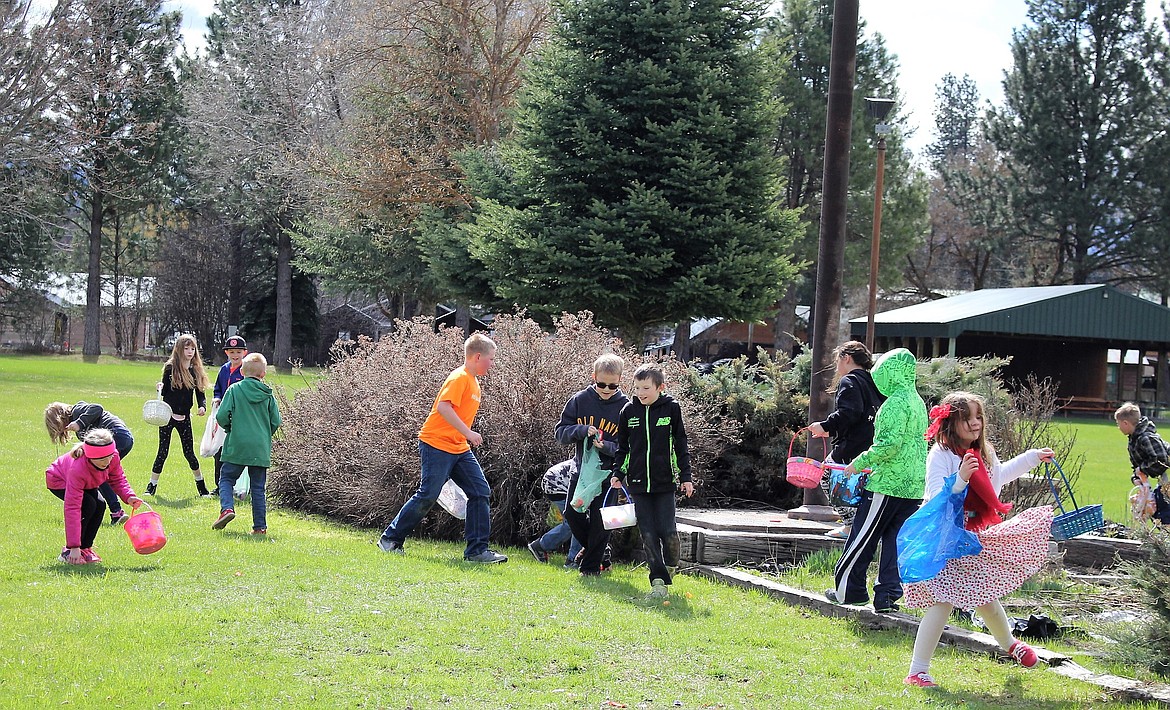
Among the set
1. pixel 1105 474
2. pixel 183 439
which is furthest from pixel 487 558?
pixel 1105 474

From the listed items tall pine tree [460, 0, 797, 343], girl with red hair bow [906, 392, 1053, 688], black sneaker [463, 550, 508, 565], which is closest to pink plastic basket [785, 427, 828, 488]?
girl with red hair bow [906, 392, 1053, 688]

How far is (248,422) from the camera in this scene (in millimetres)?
9547

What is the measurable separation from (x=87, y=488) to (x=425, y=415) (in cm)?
294

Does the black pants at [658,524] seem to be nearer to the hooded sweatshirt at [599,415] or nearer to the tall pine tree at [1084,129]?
the hooded sweatshirt at [599,415]

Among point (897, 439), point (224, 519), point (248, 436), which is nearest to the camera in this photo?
point (897, 439)

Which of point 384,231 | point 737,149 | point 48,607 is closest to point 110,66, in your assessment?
point 384,231

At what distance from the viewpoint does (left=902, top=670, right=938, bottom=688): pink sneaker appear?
5.41 metres

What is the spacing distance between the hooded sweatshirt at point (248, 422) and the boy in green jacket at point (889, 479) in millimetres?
5239

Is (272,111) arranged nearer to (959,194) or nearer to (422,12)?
(422,12)

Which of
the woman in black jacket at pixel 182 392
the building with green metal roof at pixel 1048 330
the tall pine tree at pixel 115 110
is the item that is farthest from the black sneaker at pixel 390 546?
the building with green metal roof at pixel 1048 330

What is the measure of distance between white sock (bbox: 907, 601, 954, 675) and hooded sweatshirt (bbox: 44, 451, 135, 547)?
5.43 m

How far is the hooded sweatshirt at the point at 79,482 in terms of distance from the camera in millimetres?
7625

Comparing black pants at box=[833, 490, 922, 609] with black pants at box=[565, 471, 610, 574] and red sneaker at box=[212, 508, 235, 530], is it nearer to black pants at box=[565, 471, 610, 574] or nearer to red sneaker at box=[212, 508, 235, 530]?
black pants at box=[565, 471, 610, 574]

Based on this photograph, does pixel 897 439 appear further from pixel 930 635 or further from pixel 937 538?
pixel 930 635
